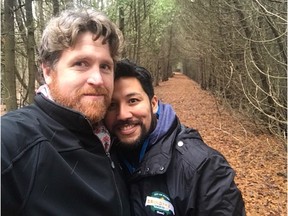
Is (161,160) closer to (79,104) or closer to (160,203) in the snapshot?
(160,203)

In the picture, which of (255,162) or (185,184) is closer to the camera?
(185,184)

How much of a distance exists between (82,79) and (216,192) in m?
1.07

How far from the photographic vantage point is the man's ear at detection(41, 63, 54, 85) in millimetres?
2072

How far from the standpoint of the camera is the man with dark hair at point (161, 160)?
1995 mm

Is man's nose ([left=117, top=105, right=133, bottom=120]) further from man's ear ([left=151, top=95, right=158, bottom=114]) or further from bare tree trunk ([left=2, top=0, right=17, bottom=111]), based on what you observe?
bare tree trunk ([left=2, top=0, right=17, bottom=111])

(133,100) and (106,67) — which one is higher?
(106,67)

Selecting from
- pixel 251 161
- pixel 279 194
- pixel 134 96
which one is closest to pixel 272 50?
pixel 251 161

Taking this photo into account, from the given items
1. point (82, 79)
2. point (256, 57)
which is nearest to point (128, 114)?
point (82, 79)

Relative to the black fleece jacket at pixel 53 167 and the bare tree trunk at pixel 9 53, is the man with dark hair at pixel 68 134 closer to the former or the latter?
the black fleece jacket at pixel 53 167

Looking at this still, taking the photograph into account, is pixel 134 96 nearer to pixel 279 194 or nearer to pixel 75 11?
pixel 75 11

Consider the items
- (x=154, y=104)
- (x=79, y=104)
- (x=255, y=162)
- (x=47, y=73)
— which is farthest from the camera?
(x=255, y=162)

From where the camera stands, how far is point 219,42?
15.8 m

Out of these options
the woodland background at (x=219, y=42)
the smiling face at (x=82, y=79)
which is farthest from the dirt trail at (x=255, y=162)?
the smiling face at (x=82, y=79)

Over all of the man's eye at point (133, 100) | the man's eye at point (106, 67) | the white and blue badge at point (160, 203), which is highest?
the man's eye at point (106, 67)
